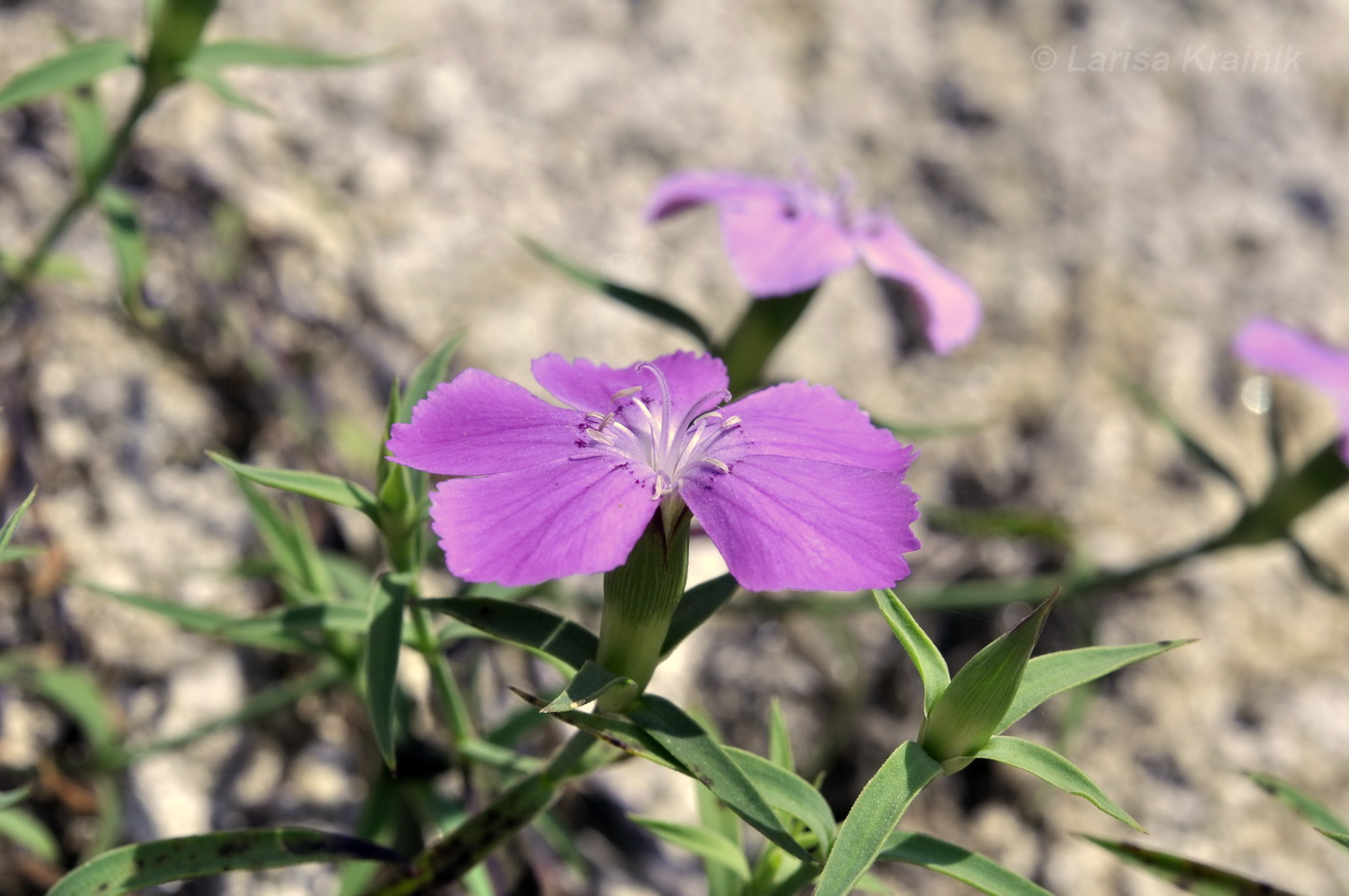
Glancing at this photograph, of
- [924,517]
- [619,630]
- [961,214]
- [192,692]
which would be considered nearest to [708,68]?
[961,214]

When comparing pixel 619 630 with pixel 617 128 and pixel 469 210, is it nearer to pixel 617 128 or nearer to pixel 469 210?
pixel 469 210

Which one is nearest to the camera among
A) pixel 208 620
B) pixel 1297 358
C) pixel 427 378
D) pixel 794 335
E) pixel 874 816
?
pixel 874 816

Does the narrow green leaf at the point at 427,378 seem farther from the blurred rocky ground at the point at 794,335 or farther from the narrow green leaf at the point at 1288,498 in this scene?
the narrow green leaf at the point at 1288,498

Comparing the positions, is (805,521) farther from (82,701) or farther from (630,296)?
(82,701)

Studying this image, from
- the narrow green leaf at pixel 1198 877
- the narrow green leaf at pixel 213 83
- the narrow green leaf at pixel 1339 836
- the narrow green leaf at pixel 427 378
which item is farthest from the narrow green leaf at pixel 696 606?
the narrow green leaf at pixel 213 83

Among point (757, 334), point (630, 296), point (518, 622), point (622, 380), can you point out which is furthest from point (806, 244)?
point (518, 622)

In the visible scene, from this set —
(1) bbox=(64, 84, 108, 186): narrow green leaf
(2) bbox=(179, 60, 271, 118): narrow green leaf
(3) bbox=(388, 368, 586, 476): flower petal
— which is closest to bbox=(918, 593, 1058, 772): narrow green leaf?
(3) bbox=(388, 368, 586, 476): flower petal

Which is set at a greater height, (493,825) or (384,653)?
(384,653)
